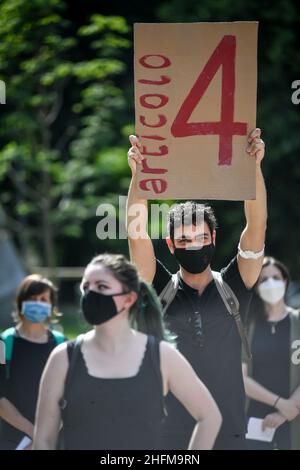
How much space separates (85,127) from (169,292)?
12.6 meters

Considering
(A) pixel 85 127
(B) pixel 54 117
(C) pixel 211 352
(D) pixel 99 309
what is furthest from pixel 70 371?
(A) pixel 85 127

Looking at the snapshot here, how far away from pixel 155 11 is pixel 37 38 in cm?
845

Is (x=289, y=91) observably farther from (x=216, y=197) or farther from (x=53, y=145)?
(x=216, y=197)

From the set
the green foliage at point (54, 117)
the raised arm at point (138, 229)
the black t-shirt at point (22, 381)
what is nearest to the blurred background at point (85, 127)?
the green foliage at point (54, 117)

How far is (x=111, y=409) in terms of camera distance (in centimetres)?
336

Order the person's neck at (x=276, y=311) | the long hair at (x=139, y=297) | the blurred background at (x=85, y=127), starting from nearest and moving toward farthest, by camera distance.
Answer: the long hair at (x=139, y=297) < the person's neck at (x=276, y=311) < the blurred background at (x=85, y=127)

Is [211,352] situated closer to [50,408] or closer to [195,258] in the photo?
[195,258]

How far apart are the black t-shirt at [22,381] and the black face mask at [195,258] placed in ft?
→ 3.68

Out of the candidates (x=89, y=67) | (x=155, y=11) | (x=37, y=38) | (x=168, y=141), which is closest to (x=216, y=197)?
(x=168, y=141)

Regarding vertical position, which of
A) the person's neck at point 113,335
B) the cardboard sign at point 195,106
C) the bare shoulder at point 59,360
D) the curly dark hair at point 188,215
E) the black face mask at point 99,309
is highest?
the cardboard sign at point 195,106

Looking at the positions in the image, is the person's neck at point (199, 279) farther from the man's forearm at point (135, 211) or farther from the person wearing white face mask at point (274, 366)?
the person wearing white face mask at point (274, 366)

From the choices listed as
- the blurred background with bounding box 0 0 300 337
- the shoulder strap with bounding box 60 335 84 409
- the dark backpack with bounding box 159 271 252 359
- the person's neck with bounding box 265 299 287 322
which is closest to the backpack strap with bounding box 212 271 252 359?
the dark backpack with bounding box 159 271 252 359

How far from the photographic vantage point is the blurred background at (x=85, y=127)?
12094mm

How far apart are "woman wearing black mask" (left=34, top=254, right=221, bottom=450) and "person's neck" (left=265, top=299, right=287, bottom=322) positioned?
2162 millimetres
